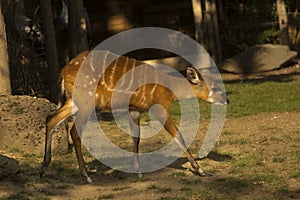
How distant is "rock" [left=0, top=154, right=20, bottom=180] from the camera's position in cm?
806

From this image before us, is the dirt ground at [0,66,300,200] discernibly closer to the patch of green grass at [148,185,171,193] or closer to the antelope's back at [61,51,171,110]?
the patch of green grass at [148,185,171,193]

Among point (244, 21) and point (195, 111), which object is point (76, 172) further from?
point (244, 21)

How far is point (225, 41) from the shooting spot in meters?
22.8

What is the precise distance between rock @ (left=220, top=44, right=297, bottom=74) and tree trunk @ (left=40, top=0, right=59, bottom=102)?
7.84m

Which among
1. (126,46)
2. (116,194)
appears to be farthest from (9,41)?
(126,46)

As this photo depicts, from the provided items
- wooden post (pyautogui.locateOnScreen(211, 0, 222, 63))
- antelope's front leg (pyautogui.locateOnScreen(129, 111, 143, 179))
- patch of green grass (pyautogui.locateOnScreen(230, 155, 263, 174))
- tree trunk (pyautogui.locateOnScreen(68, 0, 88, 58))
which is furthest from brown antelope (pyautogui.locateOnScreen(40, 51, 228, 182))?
wooden post (pyautogui.locateOnScreen(211, 0, 222, 63))

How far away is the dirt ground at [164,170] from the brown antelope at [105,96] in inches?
11.9

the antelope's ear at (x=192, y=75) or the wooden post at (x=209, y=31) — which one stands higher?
the antelope's ear at (x=192, y=75)

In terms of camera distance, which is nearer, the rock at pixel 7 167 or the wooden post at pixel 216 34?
the rock at pixel 7 167

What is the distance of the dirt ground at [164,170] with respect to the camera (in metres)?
8.05

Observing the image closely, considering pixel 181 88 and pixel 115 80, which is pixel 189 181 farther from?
pixel 115 80

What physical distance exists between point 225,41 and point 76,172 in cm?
1414

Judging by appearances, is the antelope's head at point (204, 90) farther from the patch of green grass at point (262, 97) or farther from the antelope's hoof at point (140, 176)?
the patch of green grass at point (262, 97)

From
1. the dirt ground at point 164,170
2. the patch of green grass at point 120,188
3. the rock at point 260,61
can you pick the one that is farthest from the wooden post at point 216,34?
the patch of green grass at point 120,188
